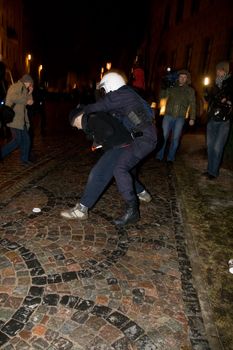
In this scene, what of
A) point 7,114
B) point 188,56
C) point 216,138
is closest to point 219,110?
point 216,138

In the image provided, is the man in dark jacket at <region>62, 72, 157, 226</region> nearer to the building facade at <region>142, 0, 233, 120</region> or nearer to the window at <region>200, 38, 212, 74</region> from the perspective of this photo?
the building facade at <region>142, 0, 233, 120</region>

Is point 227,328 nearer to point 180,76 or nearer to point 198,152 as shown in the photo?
point 180,76

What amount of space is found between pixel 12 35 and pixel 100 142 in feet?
99.0

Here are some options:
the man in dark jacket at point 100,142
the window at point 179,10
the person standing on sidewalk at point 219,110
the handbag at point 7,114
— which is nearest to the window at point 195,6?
the window at point 179,10

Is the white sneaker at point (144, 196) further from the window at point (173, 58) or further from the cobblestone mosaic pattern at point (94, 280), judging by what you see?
the window at point (173, 58)

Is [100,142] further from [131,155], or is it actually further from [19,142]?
[19,142]

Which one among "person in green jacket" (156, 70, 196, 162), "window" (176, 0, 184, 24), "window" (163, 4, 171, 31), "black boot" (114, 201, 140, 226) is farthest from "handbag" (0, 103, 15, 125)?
"window" (163, 4, 171, 31)

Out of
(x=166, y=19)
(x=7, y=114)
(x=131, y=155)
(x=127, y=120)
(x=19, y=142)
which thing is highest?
(x=166, y=19)

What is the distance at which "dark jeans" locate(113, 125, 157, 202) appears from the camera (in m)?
4.29

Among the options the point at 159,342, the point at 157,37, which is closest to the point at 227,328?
the point at 159,342

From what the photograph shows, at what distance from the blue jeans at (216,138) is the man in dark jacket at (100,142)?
9.62 feet

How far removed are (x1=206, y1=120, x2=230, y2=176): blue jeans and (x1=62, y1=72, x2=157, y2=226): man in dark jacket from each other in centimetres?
273

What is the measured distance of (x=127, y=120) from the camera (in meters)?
4.29

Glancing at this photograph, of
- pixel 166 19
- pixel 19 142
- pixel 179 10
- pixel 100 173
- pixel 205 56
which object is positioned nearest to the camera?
pixel 100 173
